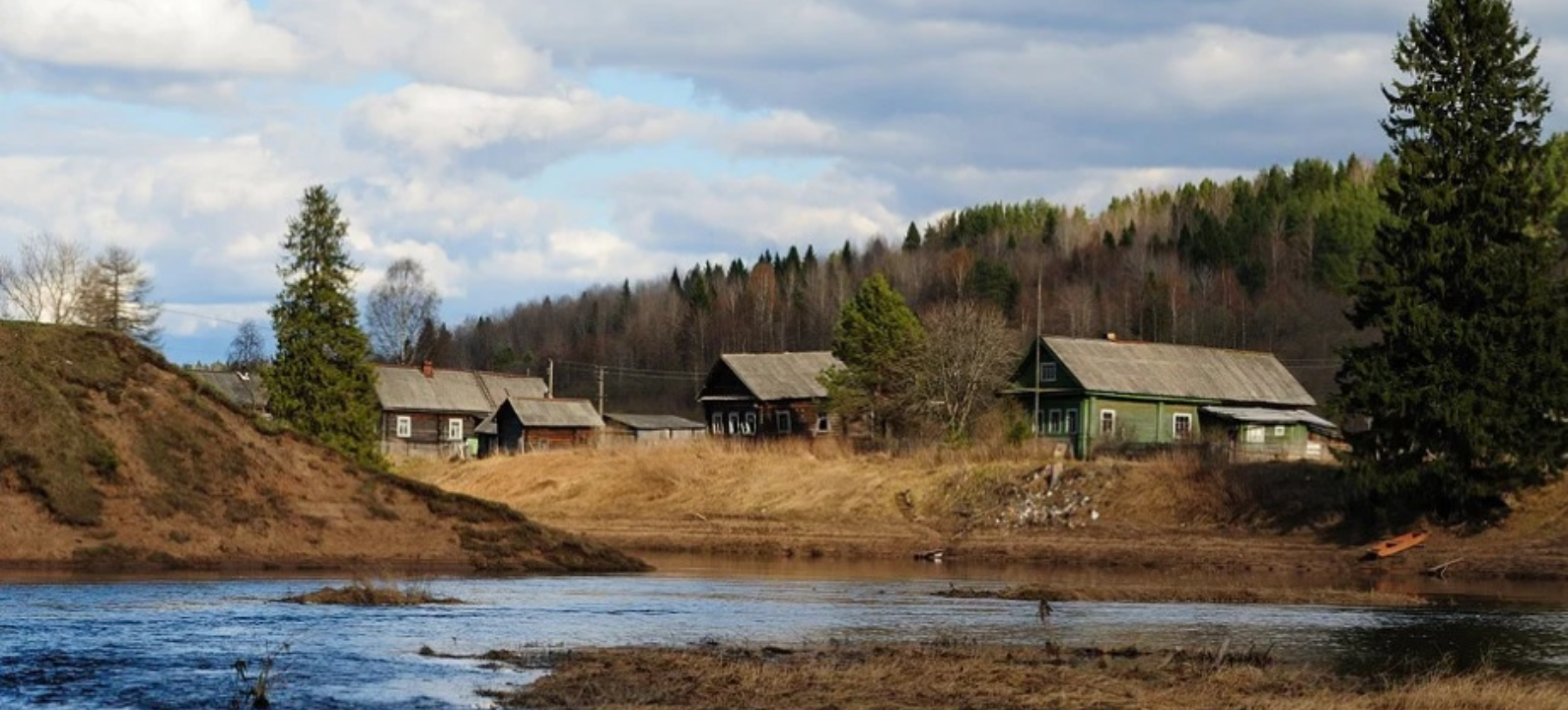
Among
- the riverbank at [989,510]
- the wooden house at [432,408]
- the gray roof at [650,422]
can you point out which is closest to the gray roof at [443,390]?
the wooden house at [432,408]

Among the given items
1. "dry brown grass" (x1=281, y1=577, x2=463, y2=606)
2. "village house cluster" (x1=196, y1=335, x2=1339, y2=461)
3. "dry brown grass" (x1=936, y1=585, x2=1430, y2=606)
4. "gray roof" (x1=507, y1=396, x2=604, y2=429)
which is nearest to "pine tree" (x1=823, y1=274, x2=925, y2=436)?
"village house cluster" (x1=196, y1=335, x2=1339, y2=461)

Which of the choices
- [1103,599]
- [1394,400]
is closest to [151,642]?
[1103,599]

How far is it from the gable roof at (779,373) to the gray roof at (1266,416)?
27.4 m

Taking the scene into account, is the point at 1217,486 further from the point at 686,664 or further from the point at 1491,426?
the point at 686,664

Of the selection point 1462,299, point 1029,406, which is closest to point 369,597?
point 1462,299

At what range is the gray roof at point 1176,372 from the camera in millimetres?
96938

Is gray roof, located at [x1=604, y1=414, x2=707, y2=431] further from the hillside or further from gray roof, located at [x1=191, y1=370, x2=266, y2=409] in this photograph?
the hillside

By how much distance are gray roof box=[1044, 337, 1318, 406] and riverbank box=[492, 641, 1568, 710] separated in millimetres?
67065

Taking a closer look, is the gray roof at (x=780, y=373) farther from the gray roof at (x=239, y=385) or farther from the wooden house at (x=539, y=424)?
the gray roof at (x=239, y=385)

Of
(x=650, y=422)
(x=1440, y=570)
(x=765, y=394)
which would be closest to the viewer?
(x=1440, y=570)

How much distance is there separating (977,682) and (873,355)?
3094 inches

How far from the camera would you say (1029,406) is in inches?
3898

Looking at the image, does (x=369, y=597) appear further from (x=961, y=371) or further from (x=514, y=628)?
(x=961, y=371)

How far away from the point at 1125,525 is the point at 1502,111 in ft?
63.5
